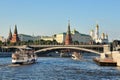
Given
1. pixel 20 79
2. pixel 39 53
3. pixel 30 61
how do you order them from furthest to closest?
pixel 39 53 < pixel 30 61 < pixel 20 79

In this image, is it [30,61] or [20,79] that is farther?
[30,61]

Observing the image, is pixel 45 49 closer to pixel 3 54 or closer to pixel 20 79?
pixel 3 54

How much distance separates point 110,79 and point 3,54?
139m

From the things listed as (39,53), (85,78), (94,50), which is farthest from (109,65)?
(39,53)

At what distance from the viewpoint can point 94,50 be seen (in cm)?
17438

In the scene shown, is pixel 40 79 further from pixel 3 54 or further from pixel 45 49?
pixel 3 54

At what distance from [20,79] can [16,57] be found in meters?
43.2

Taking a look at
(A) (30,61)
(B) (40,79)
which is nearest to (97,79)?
(B) (40,79)

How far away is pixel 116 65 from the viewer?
101 metres

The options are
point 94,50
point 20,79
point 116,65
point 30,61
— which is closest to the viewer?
point 20,79

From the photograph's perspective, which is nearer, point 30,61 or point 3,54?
point 30,61

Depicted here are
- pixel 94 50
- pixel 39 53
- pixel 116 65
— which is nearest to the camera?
pixel 116 65

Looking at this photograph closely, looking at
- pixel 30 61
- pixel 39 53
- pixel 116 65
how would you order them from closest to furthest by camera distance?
pixel 116 65
pixel 30 61
pixel 39 53

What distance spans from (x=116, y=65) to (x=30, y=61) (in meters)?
25.0
